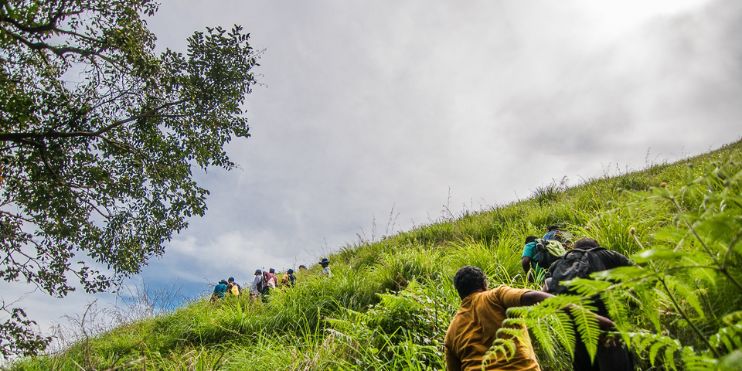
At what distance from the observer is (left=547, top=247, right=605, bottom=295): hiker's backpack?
363 cm

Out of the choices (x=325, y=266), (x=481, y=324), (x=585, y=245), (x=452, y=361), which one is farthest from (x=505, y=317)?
(x=325, y=266)

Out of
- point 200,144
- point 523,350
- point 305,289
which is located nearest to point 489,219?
point 305,289

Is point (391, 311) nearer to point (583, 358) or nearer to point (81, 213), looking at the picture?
point (583, 358)

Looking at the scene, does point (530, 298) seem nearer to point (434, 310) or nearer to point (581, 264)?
point (581, 264)

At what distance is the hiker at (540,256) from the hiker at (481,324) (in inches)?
70.1

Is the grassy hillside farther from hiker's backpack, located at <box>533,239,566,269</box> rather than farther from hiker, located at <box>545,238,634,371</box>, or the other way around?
hiker's backpack, located at <box>533,239,566,269</box>

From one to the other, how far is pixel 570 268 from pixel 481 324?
0.99 m

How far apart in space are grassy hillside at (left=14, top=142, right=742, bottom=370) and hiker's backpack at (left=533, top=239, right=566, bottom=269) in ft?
1.82

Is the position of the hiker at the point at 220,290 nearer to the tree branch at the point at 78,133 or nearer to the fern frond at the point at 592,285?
the tree branch at the point at 78,133

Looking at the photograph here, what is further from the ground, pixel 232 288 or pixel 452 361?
pixel 232 288

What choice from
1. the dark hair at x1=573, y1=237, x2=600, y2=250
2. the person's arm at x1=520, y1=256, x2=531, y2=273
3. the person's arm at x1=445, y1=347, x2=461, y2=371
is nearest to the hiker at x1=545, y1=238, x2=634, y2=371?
the dark hair at x1=573, y1=237, x2=600, y2=250

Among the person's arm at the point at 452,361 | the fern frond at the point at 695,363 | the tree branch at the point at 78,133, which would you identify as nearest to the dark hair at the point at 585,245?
the person's arm at the point at 452,361

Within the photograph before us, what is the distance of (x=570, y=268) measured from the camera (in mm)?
3719

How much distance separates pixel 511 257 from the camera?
6.61m
